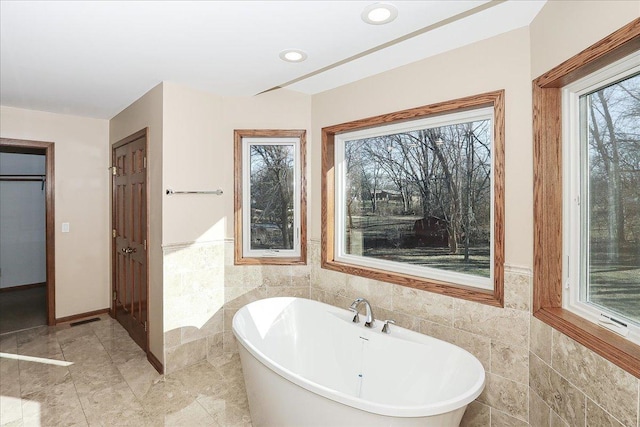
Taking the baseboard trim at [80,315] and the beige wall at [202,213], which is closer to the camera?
the beige wall at [202,213]

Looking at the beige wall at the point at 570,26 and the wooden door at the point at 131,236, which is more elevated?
the beige wall at the point at 570,26

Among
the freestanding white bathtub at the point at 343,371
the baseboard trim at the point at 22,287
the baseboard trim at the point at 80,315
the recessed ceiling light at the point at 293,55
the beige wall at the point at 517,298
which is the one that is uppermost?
the recessed ceiling light at the point at 293,55

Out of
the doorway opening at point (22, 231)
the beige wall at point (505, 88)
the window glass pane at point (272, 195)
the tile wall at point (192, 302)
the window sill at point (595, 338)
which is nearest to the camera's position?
the window sill at point (595, 338)

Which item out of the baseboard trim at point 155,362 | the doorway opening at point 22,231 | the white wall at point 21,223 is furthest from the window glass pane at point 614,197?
the white wall at point 21,223

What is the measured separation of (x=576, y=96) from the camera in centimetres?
174

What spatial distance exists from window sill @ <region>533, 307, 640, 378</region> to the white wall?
6254mm

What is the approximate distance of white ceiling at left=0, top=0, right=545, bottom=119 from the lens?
1.71 m

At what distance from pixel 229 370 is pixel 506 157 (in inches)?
104

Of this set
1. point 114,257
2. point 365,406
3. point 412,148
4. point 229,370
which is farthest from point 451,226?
point 114,257

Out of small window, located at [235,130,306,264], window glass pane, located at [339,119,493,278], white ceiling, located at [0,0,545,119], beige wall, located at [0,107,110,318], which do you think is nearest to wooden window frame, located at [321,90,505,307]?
window glass pane, located at [339,119,493,278]

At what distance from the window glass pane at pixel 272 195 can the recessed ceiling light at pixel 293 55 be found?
3.44ft

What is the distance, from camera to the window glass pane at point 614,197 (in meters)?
1.44

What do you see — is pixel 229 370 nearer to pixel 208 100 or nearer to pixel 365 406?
pixel 365 406

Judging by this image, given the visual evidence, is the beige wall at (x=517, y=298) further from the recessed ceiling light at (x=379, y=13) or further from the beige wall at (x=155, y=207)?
the beige wall at (x=155, y=207)
